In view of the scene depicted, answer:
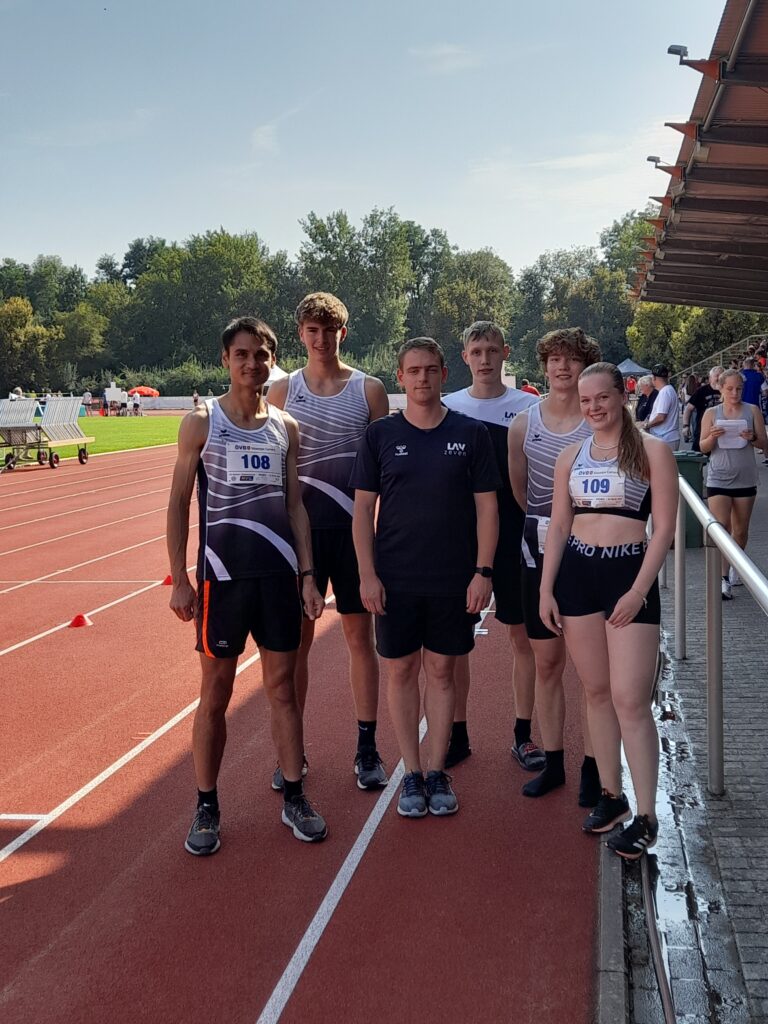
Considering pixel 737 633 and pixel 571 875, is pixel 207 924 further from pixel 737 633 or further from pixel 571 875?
pixel 737 633

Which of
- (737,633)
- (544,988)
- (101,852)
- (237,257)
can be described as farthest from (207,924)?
(237,257)

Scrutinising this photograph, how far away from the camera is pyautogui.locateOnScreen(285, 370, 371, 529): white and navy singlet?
193 inches

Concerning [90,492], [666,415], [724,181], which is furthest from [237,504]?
[90,492]

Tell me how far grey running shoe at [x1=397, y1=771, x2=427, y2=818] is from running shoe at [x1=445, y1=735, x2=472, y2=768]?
554 millimetres

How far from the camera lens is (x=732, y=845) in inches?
161

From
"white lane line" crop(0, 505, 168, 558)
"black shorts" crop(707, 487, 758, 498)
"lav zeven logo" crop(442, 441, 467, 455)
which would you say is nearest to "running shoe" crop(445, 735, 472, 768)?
"lav zeven logo" crop(442, 441, 467, 455)

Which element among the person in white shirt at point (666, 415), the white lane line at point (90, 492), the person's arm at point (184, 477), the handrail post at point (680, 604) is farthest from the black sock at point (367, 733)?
the white lane line at point (90, 492)

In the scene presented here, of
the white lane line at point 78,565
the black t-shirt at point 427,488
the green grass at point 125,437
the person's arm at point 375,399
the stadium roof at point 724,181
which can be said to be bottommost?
the green grass at point 125,437

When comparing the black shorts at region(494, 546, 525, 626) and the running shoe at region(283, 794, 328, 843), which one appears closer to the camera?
the running shoe at region(283, 794, 328, 843)

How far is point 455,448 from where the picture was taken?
451 centimetres

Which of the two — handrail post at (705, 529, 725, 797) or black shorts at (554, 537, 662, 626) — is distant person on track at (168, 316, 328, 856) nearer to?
black shorts at (554, 537, 662, 626)

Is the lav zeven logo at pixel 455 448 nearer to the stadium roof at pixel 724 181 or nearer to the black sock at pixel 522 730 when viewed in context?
the black sock at pixel 522 730

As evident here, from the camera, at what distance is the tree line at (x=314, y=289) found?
3538 inches

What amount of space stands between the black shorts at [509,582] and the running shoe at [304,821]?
4.44ft
